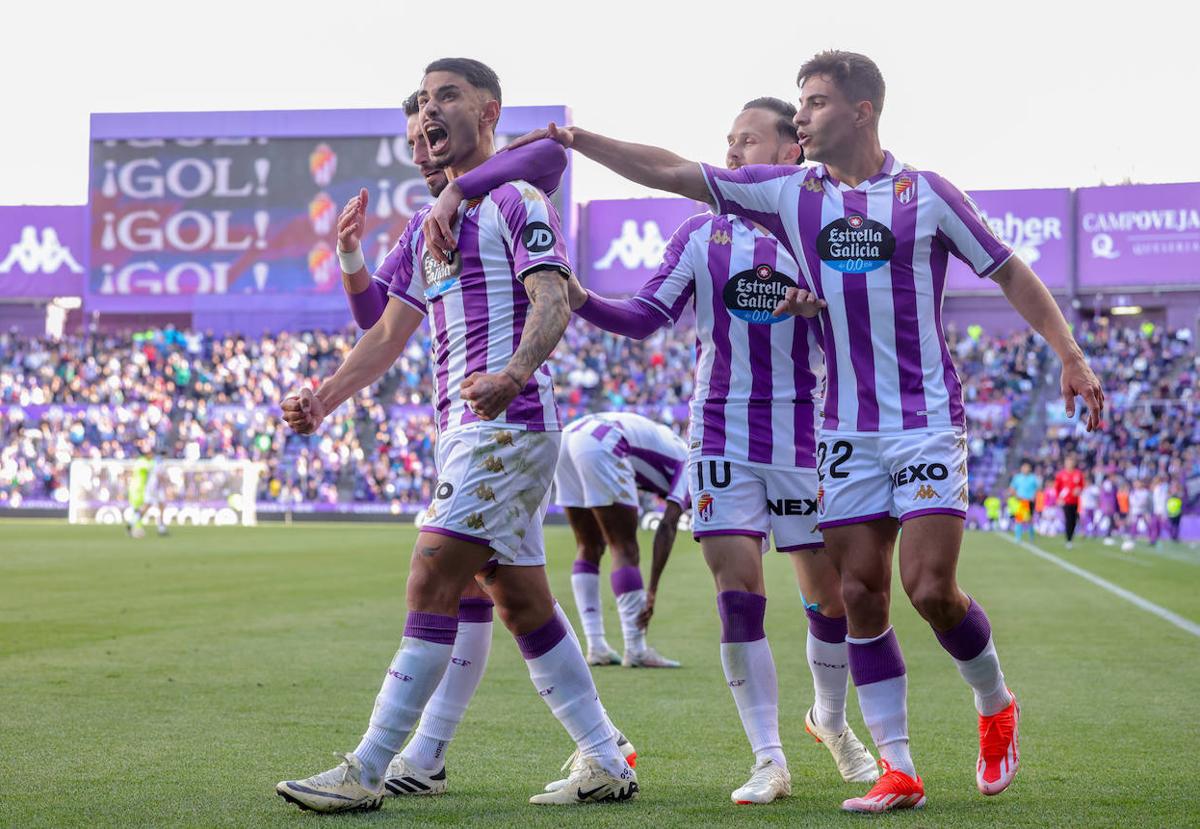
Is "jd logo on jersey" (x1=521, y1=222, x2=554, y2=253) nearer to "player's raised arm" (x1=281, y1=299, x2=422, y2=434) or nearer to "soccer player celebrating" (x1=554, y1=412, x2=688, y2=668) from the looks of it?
"player's raised arm" (x1=281, y1=299, x2=422, y2=434)

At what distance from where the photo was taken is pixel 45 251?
53562 mm

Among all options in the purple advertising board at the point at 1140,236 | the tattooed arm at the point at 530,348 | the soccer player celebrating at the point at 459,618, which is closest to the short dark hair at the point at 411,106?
the soccer player celebrating at the point at 459,618

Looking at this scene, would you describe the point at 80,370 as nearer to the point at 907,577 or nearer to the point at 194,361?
the point at 194,361

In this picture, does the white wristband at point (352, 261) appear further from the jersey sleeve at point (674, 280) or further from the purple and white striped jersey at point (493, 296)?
the jersey sleeve at point (674, 280)

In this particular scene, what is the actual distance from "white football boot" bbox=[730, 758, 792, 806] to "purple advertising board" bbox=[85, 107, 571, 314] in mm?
40128

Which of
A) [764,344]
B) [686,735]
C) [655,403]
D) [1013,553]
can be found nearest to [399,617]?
[686,735]

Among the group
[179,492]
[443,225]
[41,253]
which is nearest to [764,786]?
[443,225]

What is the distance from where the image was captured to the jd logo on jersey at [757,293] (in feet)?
18.0

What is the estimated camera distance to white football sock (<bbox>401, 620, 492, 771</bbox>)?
16.3 ft

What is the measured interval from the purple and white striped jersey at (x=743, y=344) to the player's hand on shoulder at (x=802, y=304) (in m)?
0.46

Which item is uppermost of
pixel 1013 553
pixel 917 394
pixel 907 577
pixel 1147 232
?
pixel 1147 232

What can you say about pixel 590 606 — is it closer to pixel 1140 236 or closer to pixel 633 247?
pixel 633 247

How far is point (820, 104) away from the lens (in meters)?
4.98

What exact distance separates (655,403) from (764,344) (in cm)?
3809
